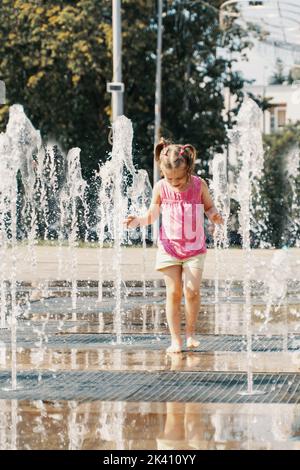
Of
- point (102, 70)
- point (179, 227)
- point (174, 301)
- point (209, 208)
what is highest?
point (102, 70)

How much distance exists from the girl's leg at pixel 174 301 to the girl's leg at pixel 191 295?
0.06 metres

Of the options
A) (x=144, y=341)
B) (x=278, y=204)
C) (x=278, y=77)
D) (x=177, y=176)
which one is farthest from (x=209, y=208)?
(x=278, y=77)

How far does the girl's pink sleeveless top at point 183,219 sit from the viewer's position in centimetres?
853

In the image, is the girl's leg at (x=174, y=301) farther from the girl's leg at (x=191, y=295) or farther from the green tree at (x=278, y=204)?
the green tree at (x=278, y=204)

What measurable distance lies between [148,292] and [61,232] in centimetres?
2585

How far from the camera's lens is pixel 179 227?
8.53 metres

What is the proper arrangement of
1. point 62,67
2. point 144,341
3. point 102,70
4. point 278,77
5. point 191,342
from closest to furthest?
point 191,342 → point 144,341 → point 102,70 → point 62,67 → point 278,77

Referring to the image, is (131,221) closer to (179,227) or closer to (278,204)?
(179,227)

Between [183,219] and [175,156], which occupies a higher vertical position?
[175,156]

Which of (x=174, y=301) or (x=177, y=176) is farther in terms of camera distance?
(x=174, y=301)

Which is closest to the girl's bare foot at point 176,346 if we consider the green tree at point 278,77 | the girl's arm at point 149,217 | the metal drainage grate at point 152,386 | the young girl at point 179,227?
the young girl at point 179,227

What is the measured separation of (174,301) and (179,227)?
51cm

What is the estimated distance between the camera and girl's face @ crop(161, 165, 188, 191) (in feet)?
27.5
